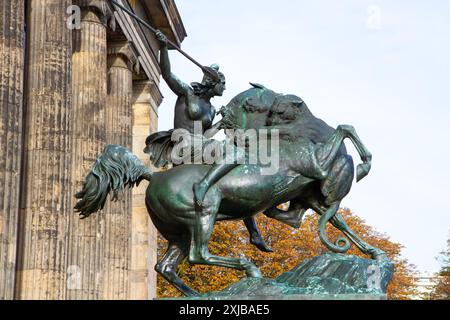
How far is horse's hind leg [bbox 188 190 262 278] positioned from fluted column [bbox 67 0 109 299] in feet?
45.5

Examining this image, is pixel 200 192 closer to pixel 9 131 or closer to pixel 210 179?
pixel 210 179

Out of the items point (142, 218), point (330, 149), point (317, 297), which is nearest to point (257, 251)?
point (142, 218)

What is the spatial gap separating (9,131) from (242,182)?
10.3m

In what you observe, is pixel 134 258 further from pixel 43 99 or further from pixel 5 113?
pixel 5 113

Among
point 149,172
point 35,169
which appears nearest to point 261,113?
point 149,172

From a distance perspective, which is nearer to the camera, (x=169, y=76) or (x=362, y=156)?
(x=362, y=156)

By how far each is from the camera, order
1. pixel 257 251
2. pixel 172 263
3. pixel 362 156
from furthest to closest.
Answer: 1. pixel 257 251
2. pixel 362 156
3. pixel 172 263

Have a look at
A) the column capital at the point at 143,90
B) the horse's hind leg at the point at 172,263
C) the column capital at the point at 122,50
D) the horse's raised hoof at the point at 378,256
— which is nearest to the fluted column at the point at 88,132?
the column capital at the point at 122,50

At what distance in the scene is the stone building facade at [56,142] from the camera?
18703 mm

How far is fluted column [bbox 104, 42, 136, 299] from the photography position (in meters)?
28.4

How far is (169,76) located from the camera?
10898mm

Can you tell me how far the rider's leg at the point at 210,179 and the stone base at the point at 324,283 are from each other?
974 mm

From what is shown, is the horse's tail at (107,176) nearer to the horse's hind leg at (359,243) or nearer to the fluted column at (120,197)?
the horse's hind leg at (359,243)

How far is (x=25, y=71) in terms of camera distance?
21.8m
